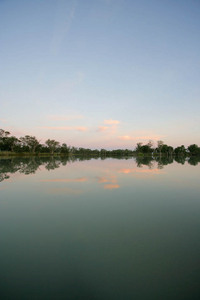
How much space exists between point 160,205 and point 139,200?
1043 mm

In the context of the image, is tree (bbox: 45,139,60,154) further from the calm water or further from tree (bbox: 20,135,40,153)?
the calm water

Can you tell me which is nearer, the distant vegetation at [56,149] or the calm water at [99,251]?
the calm water at [99,251]

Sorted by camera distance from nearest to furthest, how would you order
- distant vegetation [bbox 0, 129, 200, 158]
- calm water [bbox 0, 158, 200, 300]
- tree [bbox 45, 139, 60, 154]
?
calm water [bbox 0, 158, 200, 300] < distant vegetation [bbox 0, 129, 200, 158] < tree [bbox 45, 139, 60, 154]

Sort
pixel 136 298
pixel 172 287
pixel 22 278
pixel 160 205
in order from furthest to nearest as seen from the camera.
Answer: pixel 160 205 → pixel 22 278 → pixel 172 287 → pixel 136 298

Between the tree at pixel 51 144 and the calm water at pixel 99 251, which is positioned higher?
the tree at pixel 51 144

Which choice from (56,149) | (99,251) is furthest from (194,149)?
(99,251)

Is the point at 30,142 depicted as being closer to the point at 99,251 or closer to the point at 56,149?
the point at 56,149

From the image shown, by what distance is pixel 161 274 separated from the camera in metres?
2.87

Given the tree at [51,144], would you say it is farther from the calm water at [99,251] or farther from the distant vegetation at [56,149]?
the calm water at [99,251]

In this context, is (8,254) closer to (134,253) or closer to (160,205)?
(134,253)

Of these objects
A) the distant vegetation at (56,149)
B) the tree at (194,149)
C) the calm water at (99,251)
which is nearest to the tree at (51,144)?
the distant vegetation at (56,149)

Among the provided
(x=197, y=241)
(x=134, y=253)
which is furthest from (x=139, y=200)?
(x=134, y=253)

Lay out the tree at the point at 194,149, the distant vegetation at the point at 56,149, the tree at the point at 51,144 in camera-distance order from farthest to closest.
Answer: the tree at the point at 194,149, the tree at the point at 51,144, the distant vegetation at the point at 56,149

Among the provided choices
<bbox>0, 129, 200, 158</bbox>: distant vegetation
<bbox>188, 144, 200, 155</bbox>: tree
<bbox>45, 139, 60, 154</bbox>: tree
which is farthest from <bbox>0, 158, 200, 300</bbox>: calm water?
<bbox>188, 144, 200, 155</bbox>: tree
